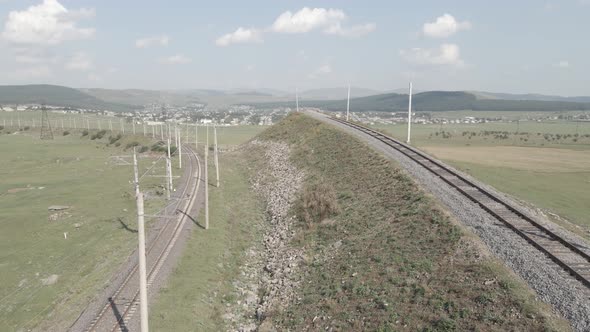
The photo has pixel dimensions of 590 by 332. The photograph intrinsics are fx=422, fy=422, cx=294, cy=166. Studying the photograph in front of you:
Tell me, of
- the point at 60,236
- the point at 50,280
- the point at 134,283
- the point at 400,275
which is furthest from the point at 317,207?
the point at 60,236

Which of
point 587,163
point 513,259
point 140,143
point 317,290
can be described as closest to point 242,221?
point 317,290

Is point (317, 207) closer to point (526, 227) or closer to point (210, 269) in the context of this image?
point (210, 269)

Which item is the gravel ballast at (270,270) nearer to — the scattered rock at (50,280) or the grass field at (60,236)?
the grass field at (60,236)

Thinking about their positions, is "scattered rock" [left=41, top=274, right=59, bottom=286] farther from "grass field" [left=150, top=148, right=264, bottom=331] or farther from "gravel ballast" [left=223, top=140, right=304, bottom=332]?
"gravel ballast" [left=223, top=140, right=304, bottom=332]

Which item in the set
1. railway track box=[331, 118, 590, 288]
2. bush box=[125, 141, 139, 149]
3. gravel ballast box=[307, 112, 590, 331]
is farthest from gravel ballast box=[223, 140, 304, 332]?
bush box=[125, 141, 139, 149]

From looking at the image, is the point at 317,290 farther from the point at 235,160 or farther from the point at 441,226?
the point at 235,160

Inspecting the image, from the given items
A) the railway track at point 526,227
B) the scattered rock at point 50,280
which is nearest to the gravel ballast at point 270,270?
the scattered rock at point 50,280
